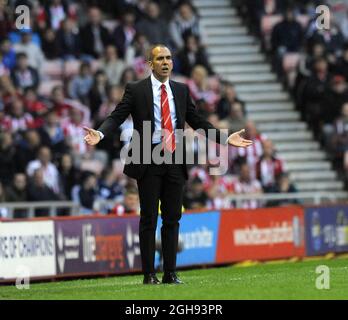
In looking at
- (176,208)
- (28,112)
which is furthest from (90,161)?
(176,208)

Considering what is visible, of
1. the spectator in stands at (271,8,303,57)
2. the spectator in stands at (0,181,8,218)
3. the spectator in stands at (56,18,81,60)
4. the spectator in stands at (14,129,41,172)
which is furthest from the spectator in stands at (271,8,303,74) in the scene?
the spectator in stands at (0,181,8,218)

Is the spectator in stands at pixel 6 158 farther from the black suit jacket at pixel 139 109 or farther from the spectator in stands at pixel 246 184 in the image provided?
the black suit jacket at pixel 139 109

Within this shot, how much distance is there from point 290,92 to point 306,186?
2.85m

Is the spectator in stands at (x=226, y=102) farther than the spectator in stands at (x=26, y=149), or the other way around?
the spectator in stands at (x=226, y=102)

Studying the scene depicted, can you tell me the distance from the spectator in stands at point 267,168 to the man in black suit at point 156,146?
11.4 m

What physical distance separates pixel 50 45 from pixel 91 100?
143cm

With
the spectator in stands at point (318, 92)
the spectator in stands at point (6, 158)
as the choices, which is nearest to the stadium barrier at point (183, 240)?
the spectator in stands at point (6, 158)

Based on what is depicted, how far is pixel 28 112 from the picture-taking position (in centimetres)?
2267

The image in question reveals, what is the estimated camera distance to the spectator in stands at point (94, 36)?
25.2m

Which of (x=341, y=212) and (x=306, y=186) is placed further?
(x=306, y=186)

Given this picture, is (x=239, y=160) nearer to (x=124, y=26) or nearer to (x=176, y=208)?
(x=124, y=26)
